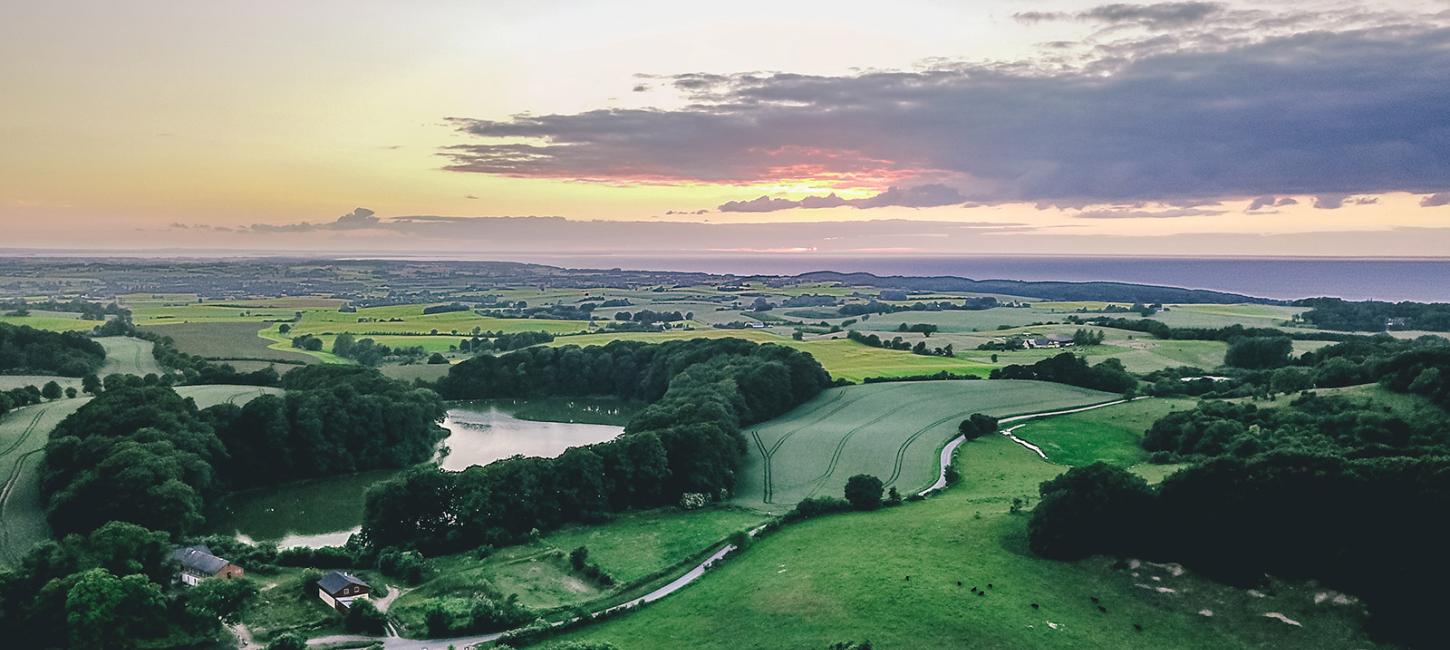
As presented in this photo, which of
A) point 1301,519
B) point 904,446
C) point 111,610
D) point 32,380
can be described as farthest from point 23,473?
point 1301,519

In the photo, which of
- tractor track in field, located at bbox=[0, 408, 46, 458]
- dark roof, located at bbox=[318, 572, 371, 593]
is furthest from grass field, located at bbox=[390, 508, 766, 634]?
tractor track in field, located at bbox=[0, 408, 46, 458]

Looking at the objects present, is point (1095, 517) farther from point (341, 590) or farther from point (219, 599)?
point (219, 599)

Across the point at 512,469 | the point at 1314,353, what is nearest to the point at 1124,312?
the point at 1314,353

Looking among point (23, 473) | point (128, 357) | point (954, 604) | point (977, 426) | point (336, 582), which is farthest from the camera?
point (128, 357)

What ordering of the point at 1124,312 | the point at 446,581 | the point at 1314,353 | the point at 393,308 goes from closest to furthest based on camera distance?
the point at 446,581, the point at 1314,353, the point at 1124,312, the point at 393,308

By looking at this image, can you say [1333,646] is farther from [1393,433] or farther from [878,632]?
[1393,433]

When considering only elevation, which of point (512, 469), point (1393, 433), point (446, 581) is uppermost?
point (1393, 433)

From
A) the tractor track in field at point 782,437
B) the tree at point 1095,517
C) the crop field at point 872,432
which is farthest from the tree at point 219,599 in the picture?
the tree at point 1095,517
